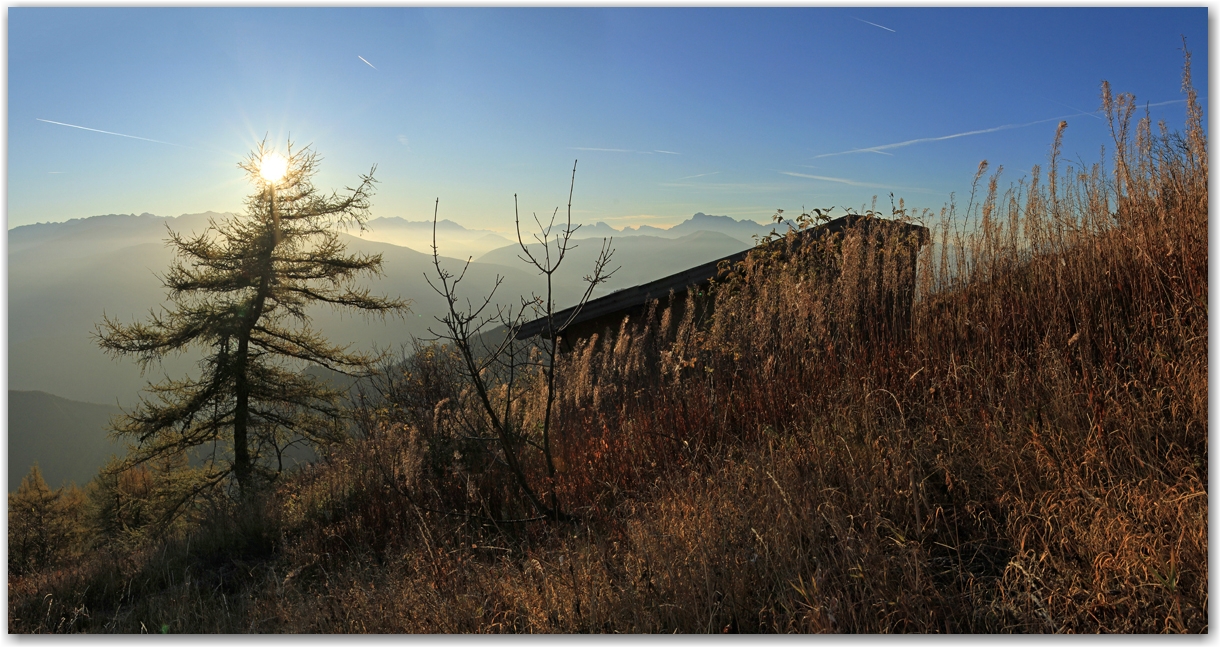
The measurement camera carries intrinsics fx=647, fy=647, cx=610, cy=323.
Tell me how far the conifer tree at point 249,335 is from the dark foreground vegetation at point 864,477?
41.4ft

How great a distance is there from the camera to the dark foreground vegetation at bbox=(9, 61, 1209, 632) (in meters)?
2.05

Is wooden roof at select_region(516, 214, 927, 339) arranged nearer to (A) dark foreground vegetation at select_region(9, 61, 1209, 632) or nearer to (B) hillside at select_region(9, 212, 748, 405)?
(B) hillside at select_region(9, 212, 748, 405)

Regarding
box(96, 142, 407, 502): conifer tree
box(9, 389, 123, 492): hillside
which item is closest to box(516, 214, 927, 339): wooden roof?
box(96, 142, 407, 502): conifer tree

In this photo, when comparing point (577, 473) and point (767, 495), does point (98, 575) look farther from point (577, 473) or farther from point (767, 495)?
point (767, 495)

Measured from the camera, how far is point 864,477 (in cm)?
256

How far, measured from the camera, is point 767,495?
2.58 m

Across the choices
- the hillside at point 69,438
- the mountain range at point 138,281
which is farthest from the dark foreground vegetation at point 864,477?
the hillside at point 69,438

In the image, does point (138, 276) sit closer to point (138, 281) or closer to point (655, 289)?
point (138, 281)

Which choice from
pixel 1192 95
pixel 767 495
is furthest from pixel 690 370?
pixel 1192 95

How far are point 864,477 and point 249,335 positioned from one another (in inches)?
695

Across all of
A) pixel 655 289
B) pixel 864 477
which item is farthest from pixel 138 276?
pixel 864 477

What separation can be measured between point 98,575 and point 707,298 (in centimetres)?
668

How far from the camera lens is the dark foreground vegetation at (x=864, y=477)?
2051mm

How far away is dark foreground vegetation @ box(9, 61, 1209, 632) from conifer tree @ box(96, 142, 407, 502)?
12615 mm
